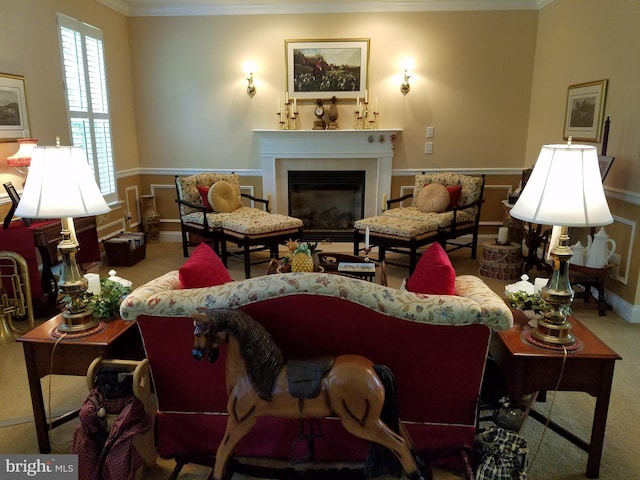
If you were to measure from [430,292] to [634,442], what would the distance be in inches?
51.3

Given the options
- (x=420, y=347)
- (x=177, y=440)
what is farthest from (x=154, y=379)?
(x=420, y=347)

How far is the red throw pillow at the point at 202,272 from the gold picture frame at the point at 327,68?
3.80 metres

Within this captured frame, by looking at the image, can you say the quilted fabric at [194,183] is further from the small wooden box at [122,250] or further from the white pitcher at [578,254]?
the white pitcher at [578,254]

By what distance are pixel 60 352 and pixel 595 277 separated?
3.68 metres

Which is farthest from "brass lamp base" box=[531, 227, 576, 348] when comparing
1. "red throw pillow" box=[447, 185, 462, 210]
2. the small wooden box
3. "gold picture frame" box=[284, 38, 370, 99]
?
the small wooden box

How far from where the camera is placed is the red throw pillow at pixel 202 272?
1.89m

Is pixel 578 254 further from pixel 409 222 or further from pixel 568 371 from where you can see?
pixel 568 371

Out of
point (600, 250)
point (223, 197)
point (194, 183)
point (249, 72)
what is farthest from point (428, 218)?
point (249, 72)

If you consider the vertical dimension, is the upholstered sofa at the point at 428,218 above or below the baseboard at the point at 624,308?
above

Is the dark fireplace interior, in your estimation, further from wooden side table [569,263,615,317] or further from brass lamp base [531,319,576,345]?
brass lamp base [531,319,576,345]

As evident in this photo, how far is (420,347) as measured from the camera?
1676mm

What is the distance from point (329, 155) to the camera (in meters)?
5.45

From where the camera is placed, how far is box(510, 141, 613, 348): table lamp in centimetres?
174

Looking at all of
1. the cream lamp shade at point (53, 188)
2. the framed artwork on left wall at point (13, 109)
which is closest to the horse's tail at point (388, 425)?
the cream lamp shade at point (53, 188)
